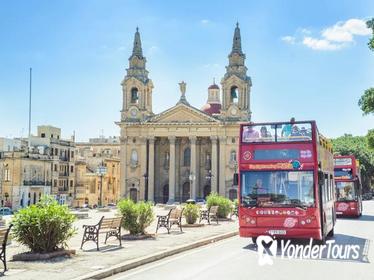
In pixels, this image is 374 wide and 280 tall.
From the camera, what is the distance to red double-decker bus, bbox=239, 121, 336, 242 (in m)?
15.9

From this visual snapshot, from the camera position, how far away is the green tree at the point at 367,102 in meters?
30.2

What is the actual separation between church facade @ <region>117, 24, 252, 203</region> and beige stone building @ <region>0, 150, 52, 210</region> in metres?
15.3

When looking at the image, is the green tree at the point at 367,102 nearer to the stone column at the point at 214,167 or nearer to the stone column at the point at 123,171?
the stone column at the point at 214,167

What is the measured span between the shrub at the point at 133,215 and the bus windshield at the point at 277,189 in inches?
158

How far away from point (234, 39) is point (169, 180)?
22.3 m

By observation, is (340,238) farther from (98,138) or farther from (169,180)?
(98,138)

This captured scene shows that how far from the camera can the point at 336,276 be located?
37.1ft

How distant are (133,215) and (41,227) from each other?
19.2 ft

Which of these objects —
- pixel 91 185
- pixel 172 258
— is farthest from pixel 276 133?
pixel 91 185

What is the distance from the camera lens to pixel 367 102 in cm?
3036

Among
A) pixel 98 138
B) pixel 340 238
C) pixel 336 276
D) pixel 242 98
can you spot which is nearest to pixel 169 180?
pixel 242 98

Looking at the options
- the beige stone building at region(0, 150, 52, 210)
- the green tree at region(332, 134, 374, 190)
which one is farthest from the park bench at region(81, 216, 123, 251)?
the green tree at region(332, 134, 374, 190)

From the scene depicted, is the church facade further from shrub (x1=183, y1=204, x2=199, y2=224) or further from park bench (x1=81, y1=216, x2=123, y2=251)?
park bench (x1=81, y1=216, x2=123, y2=251)

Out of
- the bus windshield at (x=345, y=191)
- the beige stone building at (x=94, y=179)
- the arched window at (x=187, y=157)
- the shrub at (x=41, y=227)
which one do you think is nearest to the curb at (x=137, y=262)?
the shrub at (x=41, y=227)
